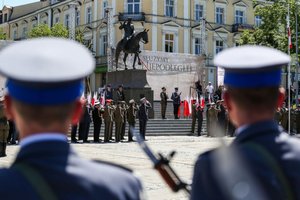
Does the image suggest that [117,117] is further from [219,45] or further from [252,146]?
[219,45]

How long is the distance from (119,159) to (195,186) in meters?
10.9

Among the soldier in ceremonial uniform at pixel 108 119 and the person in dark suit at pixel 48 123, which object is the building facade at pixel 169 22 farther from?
the person in dark suit at pixel 48 123

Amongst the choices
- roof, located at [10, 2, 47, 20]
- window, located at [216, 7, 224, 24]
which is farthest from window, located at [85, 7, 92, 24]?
roof, located at [10, 2, 47, 20]

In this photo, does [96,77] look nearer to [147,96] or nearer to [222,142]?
[147,96]

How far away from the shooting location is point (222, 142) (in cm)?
194

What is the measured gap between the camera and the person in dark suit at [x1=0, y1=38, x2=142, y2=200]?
1.81 metres

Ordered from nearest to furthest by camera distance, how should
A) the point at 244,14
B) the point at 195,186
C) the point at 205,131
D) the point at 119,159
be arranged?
the point at 195,186 < the point at 119,159 < the point at 205,131 < the point at 244,14

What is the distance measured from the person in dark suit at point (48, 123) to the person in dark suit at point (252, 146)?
0.46 metres

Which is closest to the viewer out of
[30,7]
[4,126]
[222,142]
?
[222,142]

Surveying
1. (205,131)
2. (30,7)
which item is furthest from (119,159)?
(30,7)

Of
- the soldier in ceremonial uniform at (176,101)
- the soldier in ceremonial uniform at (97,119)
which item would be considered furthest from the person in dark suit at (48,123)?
the soldier in ceremonial uniform at (176,101)

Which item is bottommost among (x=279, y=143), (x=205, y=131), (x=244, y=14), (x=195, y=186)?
(x=205, y=131)

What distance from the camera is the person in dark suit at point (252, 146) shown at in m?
2.18

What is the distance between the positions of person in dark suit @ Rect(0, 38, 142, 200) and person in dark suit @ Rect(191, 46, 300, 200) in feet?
1.50
